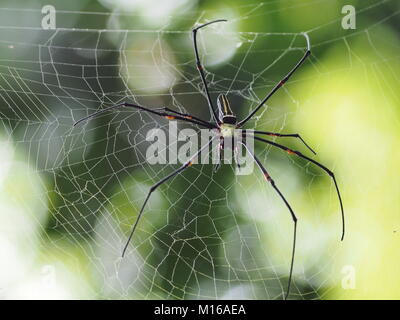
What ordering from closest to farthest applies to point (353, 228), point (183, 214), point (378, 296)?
point (378, 296), point (353, 228), point (183, 214)

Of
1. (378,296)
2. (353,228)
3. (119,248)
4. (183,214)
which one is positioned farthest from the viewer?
(183,214)

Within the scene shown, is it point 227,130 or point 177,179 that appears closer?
point 227,130

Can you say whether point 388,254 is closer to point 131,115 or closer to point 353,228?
point 353,228

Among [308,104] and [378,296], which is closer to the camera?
[378,296]

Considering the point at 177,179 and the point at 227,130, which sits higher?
the point at 177,179

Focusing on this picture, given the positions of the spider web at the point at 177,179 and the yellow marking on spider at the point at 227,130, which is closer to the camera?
the yellow marking on spider at the point at 227,130

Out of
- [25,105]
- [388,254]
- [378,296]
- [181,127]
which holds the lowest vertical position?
[378,296]

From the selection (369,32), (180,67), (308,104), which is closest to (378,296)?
(308,104)

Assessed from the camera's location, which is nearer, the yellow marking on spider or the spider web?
the yellow marking on spider
